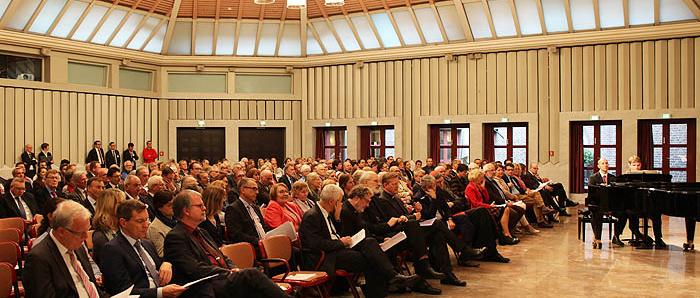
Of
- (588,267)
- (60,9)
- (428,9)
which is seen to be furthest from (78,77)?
(588,267)

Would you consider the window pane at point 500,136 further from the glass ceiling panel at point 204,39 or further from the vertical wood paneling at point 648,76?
the glass ceiling panel at point 204,39

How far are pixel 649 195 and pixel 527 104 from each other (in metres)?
8.61

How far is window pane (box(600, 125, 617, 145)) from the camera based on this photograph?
15.9 meters

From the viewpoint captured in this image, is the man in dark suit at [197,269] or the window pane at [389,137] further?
the window pane at [389,137]

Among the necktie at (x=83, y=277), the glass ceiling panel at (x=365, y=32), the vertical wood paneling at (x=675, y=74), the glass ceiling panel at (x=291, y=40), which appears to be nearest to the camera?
the necktie at (x=83, y=277)

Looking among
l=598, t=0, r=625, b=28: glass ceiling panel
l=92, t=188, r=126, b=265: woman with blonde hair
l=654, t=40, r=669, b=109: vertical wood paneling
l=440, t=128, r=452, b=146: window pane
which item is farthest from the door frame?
l=92, t=188, r=126, b=265: woman with blonde hair

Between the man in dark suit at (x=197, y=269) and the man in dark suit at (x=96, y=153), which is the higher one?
the man in dark suit at (x=96, y=153)

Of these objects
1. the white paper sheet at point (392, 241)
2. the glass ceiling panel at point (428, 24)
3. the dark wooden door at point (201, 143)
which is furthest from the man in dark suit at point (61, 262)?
the dark wooden door at point (201, 143)

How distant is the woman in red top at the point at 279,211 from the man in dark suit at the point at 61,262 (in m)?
3.09

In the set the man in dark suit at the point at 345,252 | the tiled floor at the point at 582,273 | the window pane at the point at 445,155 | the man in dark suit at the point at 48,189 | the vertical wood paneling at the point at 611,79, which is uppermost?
the vertical wood paneling at the point at 611,79

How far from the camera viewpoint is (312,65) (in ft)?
64.6

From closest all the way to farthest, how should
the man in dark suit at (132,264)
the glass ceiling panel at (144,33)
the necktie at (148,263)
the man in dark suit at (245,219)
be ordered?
the man in dark suit at (132,264)
the necktie at (148,263)
the man in dark suit at (245,219)
the glass ceiling panel at (144,33)

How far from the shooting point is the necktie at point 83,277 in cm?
366

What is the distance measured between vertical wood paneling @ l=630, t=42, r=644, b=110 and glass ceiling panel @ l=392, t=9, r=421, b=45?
5.30 m
